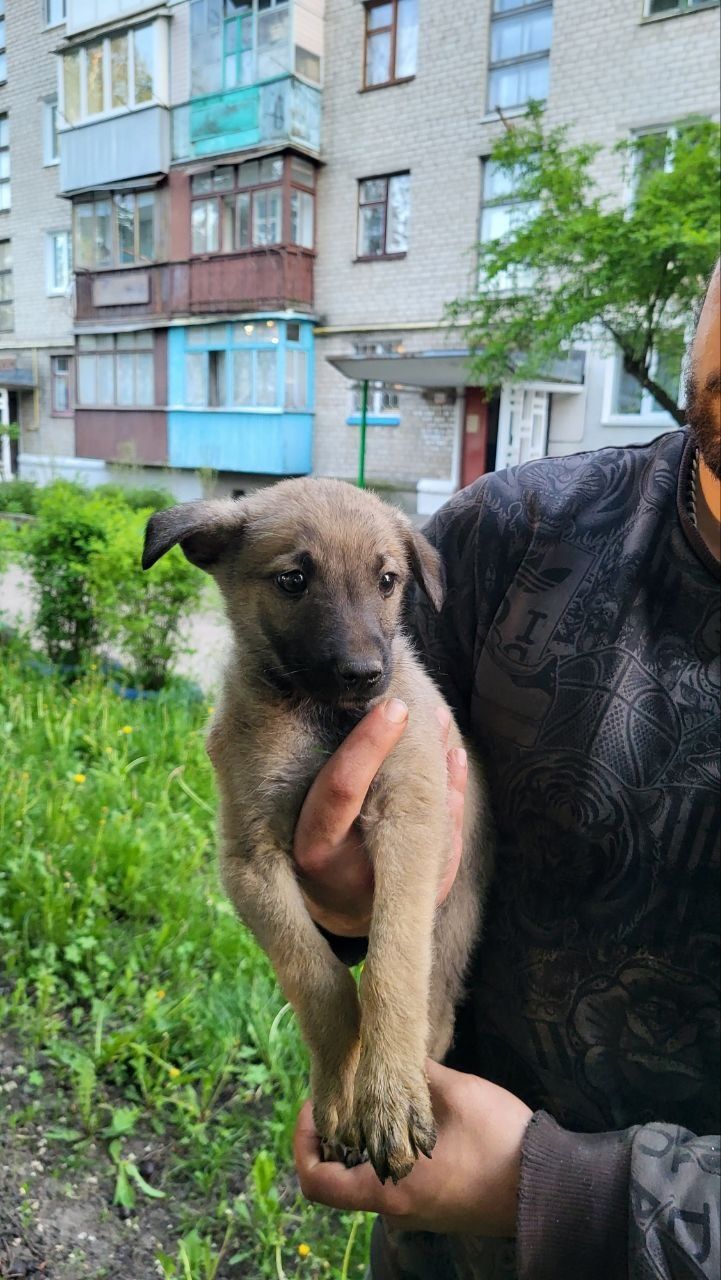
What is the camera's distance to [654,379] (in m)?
4.47

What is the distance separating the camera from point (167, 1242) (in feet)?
6.18

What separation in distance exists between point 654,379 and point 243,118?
7.49ft

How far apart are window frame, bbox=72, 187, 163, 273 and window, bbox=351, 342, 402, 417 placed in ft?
3.70

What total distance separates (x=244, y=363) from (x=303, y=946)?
3688mm

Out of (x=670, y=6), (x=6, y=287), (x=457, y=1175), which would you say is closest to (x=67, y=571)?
(x=6, y=287)

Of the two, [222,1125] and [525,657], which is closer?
[525,657]

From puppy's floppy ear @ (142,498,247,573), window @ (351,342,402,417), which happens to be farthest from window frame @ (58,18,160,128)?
puppy's floppy ear @ (142,498,247,573)

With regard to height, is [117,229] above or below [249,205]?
below

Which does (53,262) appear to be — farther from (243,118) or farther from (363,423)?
(363,423)

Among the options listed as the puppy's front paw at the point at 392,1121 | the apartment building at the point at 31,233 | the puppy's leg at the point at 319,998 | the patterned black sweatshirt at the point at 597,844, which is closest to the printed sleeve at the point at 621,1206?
the patterned black sweatshirt at the point at 597,844

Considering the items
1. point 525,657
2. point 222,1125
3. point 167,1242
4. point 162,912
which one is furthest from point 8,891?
point 525,657

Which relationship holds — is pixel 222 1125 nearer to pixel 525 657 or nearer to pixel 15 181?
pixel 525 657

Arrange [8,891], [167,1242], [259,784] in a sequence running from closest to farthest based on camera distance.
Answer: [259,784]
[167,1242]
[8,891]

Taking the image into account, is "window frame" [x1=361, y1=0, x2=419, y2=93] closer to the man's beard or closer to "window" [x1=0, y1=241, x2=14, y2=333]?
"window" [x1=0, y1=241, x2=14, y2=333]
